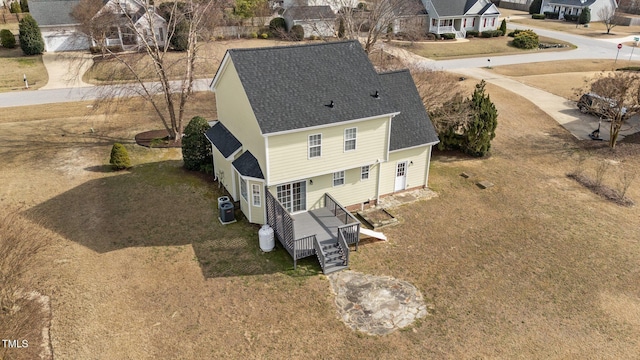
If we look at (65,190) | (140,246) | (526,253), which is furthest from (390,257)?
(65,190)

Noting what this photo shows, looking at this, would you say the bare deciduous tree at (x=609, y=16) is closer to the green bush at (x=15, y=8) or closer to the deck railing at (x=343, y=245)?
the deck railing at (x=343, y=245)

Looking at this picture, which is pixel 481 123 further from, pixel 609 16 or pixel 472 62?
pixel 609 16

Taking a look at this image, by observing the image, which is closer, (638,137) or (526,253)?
(526,253)

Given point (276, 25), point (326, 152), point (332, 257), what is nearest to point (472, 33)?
point (276, 25)

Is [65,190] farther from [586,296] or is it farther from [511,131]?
[511,131]

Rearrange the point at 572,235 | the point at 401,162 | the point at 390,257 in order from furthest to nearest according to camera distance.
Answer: the point at 401,162
the point at 572,235
the point at 390,257

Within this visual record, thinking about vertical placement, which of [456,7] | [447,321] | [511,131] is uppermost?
[456,7]
